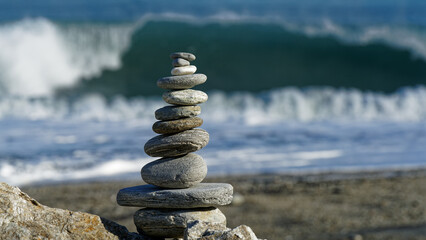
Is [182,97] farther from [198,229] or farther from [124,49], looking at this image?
[124,49]

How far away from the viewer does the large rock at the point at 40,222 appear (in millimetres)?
4082

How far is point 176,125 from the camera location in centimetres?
487

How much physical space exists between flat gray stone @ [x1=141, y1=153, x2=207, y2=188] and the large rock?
0.49 meters

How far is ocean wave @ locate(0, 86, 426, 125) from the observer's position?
18.4 meters

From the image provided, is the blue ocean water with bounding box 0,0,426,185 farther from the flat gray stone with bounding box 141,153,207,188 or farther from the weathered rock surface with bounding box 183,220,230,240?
the weathered rock surface with bounding box 183,220,230,240

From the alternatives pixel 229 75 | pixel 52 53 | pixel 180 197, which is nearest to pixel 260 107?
pixel 229 75

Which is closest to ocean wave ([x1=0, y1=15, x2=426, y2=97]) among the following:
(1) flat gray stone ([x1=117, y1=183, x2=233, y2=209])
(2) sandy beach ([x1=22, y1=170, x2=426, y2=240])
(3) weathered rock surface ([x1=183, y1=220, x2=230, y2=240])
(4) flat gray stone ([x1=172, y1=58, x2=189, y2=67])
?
(2) sandy beach ([x1=22, y1=170, x2=426, y2=240])

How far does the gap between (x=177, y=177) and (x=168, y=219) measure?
1.01 ft

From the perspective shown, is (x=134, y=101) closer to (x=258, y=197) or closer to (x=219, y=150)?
(x=219, y=150)

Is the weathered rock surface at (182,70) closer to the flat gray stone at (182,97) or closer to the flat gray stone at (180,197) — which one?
the flat gray stone at (182,97)

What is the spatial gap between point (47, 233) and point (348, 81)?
1909 cm

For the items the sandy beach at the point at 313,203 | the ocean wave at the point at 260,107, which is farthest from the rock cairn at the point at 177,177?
the ocean wave at the point at 260,107

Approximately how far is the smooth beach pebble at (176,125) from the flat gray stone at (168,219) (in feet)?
1.94

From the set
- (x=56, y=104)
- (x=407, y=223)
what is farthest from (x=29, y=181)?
(x=56, y=104)
